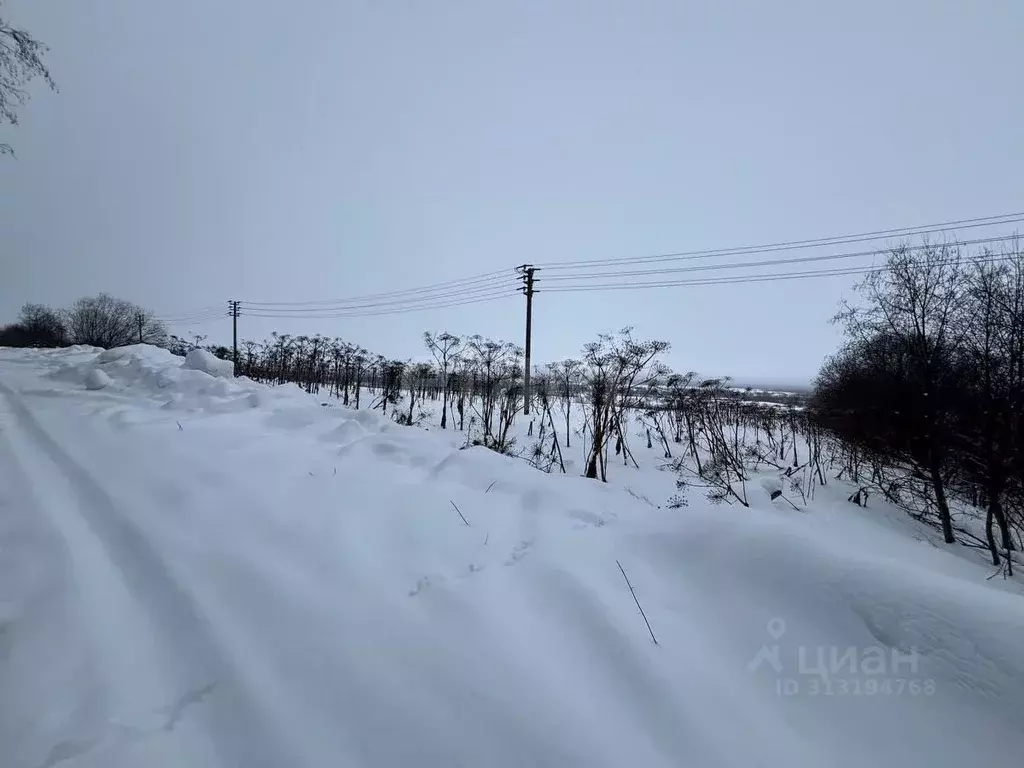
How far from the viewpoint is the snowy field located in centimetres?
137

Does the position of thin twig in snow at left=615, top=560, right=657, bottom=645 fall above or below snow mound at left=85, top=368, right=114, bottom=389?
below

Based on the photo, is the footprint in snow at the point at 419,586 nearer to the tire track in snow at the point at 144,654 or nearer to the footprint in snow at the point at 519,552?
the footprint in snow at the point at 519,552

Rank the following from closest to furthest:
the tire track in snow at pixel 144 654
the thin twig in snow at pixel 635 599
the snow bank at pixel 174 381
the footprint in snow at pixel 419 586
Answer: the tire track in snow at pixel 144 654, the thin twig in snow at pixel 635 599, the footprint in snow at pixel 419 586, the snow bank at pixel 174 381

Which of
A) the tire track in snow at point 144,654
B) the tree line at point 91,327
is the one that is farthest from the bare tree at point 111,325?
the tire track in snow at point 144,654

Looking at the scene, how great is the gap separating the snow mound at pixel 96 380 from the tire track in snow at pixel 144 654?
6.34m

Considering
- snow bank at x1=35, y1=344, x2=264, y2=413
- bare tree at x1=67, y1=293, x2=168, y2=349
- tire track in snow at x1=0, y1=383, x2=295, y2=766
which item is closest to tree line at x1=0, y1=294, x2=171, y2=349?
bare tree at x1=67, y1=293, x2=168, y2=349

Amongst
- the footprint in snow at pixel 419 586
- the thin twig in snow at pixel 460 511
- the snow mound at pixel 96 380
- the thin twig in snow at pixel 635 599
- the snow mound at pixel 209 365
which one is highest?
the snow mound at pixel 209 365

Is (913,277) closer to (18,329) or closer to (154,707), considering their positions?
(154,707)

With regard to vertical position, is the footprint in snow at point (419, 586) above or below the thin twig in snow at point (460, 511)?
below

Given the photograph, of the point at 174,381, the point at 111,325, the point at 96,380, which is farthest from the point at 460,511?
the point at 111,325

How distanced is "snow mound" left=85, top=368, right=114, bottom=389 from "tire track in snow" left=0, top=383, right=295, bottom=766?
250 inches

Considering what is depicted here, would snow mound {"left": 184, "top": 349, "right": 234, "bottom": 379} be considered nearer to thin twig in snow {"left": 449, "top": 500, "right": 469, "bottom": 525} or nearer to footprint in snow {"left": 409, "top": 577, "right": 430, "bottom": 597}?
thin twig in snow {"left": 449, "top": 500, "right": 469, "bottom": 525}

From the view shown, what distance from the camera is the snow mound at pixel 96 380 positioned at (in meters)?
7.20

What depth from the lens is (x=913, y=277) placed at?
7.71 meters
